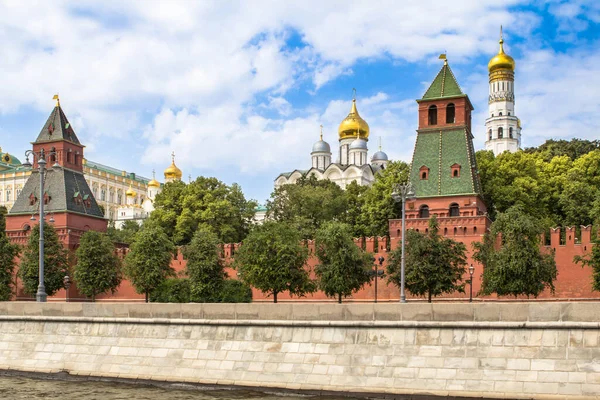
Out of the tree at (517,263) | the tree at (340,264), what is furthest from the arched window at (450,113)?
the tree at (340,264)

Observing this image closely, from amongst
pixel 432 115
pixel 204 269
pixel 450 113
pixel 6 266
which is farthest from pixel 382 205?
pixel 6 266

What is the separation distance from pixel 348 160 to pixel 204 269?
61.9m

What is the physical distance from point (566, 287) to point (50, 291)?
30.8 meters

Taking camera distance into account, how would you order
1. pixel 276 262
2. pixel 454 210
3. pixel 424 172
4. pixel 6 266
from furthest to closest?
pixel 6 266 < pixel 424 172 < pixel 454 210 < pixel 276 262

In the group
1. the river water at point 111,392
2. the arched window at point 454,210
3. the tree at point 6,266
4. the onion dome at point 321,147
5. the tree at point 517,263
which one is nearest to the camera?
the river water at point 111,392

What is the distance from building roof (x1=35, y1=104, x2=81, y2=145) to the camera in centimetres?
5512

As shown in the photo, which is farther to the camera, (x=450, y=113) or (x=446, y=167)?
(x=450, y=113)

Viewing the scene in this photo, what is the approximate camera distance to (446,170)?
4578 centimetres

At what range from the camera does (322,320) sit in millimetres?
21797

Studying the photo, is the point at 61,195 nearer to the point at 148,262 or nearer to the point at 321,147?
the point at 148,262

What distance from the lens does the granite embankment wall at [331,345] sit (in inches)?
740

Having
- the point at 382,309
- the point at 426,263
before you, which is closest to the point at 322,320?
the point at 382,309

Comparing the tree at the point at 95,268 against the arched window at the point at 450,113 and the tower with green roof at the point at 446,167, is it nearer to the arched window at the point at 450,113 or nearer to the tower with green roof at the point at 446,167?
the tower with green roof at the point at 446,167

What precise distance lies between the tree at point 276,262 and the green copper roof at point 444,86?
42.9ft
